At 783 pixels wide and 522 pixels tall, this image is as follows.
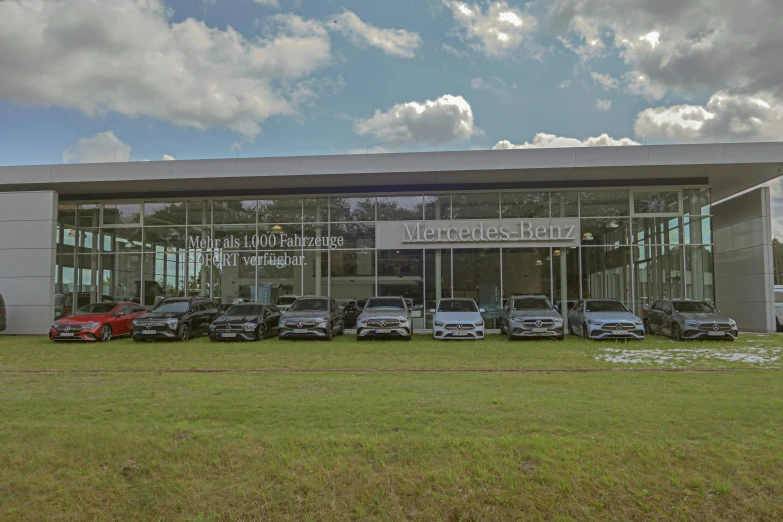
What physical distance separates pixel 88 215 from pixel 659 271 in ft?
82.6

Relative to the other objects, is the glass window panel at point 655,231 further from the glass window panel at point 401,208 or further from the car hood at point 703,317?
the glass window panel at point 401,208

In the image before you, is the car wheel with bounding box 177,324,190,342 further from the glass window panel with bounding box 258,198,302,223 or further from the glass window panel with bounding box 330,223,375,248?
the glass window panel with bounding box 330,223,375,248

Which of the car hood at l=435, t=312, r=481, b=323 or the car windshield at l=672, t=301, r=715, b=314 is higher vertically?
the car windshield at l=672, t=301, r=715, b=314

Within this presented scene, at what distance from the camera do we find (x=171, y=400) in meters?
7.37

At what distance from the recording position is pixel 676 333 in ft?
58.5

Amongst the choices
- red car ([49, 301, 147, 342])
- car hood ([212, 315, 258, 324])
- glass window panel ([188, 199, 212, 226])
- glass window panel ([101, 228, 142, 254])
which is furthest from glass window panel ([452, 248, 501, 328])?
glass window panel ([101, 228, 142, 254])

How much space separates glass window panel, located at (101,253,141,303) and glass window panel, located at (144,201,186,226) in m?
1.73

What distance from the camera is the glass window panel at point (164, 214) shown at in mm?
25438

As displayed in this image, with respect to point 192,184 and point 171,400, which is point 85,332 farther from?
point 171,400

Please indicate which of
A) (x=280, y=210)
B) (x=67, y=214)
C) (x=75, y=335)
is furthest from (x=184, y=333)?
(x=67, y=214)

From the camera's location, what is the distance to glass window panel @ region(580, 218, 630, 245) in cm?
2331

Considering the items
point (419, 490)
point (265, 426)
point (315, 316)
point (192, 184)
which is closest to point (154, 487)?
point (265, 426)

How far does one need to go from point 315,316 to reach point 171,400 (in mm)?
11062

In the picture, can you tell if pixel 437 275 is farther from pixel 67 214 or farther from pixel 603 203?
pixel 67 214
